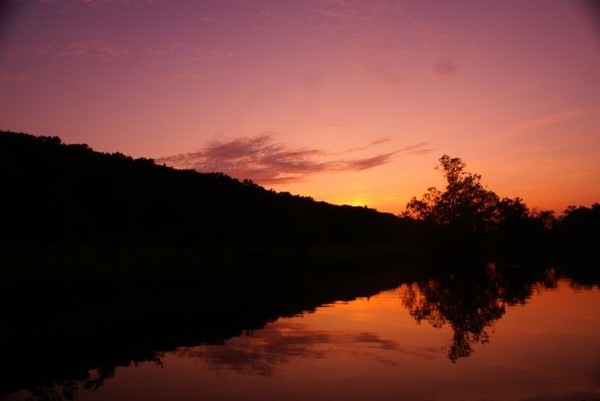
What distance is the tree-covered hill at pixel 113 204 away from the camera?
53.4 m

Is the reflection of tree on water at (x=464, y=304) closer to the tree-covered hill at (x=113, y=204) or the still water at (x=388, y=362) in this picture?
the still water at (x=388, y=362)

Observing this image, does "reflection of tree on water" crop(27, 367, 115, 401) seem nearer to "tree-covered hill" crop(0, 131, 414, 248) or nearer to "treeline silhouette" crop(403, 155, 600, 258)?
"tree-covered hill" crop(0, 131, 414, 248)

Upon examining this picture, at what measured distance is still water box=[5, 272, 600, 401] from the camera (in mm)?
13320

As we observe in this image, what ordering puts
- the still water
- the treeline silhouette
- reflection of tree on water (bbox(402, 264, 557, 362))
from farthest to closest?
1. the treeline silhouette
2. reflection of tree on water (bbox(402, 264, 557, 362))
3. the still water

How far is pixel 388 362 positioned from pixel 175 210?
5756cm

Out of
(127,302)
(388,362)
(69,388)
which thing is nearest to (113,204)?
(127,302)

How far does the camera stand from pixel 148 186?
7412 centimetres

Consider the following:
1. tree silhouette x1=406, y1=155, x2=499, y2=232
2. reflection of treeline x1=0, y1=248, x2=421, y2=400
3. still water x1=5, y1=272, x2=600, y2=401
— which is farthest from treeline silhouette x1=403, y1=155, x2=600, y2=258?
still water x1=5, y1=272, x2=600, y2=401

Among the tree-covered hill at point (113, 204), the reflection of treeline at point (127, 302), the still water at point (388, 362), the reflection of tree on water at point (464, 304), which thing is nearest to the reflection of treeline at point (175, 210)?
the tree-covered hill at point (113, 204)

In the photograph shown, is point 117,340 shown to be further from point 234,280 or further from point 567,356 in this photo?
point 234,280

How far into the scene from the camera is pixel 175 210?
70625 millimetres

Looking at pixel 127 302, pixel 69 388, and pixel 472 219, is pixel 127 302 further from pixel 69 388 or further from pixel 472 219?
pixel 472 219

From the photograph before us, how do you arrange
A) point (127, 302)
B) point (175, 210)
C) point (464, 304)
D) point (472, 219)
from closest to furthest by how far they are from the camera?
point (464, 304) → point (127, 302) → point (175, 210) → point (472, 219)

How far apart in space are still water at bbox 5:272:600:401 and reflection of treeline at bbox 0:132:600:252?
120ft
